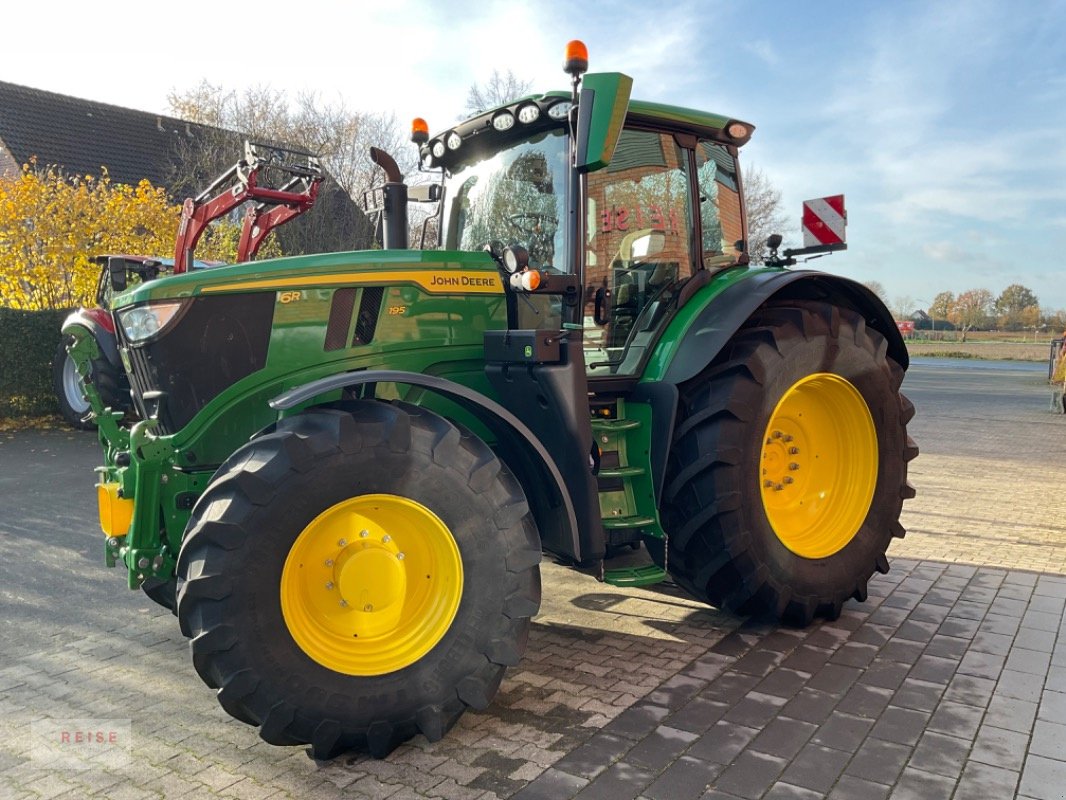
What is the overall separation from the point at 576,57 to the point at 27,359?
441 inches

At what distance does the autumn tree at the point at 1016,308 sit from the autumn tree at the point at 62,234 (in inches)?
2351

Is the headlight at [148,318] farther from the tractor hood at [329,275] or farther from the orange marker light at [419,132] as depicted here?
the orange marker light at [419,132]

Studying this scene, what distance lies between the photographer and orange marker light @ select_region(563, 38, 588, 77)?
134 inches

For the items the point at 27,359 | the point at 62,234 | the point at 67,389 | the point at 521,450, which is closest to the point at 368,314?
the point at 521,450

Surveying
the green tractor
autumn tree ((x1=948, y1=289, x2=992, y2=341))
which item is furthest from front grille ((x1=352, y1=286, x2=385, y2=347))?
autumn tree ((x1=948, y1=289, x2=992, y2=341))

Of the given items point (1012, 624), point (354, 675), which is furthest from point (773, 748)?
point (1012, 624)

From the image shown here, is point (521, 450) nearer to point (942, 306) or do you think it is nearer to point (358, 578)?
point (358, 578)

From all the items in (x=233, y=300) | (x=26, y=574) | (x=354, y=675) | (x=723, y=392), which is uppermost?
(x=233, y=300)

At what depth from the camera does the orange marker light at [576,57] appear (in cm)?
341

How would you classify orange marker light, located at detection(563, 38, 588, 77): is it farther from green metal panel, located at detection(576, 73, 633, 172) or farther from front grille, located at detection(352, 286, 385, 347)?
front grille, located at detection(352, 286, 385, 347)

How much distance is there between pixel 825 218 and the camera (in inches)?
293

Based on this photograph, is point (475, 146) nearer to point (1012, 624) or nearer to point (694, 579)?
point (694, 579)

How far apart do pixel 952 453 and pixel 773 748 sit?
8.51m

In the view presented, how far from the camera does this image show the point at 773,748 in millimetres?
2945
